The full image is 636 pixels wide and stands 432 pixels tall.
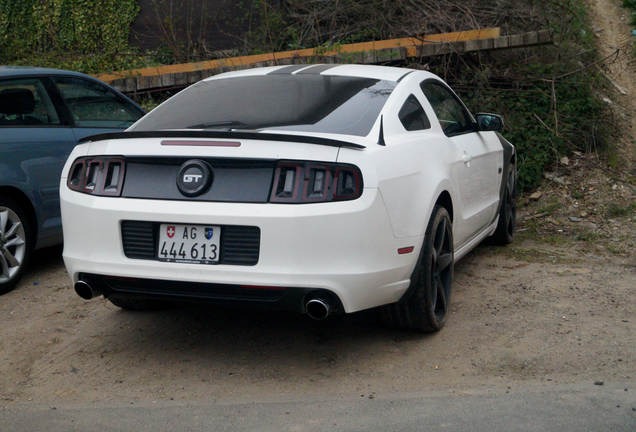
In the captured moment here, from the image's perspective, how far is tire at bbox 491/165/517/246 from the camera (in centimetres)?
699

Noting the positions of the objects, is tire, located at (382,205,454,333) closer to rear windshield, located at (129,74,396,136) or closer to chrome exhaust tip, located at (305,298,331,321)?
chrome exhaust tip, located at (305,298,331,321)

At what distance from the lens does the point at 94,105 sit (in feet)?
23.1

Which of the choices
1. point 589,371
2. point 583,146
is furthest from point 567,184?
point 589,371

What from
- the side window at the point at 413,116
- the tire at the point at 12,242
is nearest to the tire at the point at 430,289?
the side window at the point at 413,116

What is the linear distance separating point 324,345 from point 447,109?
209cm

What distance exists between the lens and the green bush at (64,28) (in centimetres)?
1341

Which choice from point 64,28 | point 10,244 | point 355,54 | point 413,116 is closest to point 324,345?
point 413,116

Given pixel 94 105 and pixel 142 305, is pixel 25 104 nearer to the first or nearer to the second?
pixel 94 105

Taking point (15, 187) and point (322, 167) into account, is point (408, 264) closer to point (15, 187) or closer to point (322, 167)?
point (322, 167)

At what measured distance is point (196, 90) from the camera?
17.2 ft

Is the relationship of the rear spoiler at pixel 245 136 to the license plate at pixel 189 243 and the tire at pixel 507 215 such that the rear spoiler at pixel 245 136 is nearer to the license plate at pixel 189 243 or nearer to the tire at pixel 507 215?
the license plate at pixel 189 243

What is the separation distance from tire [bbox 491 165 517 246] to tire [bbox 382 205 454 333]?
213 centimetres

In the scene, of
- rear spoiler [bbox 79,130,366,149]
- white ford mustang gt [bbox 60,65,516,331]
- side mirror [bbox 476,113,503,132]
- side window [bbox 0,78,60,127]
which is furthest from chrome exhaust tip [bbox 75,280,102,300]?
side mirror [bbox 476,113,503,132]

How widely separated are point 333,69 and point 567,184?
4.25m
